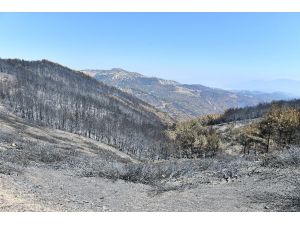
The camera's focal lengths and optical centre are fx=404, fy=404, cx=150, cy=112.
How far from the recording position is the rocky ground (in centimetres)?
2119

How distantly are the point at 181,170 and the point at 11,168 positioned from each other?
14.6 metres

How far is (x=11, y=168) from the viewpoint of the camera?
1119 inches

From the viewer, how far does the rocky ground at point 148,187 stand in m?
21.2

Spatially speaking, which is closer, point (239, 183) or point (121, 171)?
point (239, 183)

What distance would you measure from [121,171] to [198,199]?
10.7 meters

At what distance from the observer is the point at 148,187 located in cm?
2895
